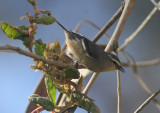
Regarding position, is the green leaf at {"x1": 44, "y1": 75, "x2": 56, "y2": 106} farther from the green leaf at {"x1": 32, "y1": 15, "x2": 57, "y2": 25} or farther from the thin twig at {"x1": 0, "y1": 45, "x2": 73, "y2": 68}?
the green leaf at {"x1": 32, "y1": 15, "x2": 57, "y2": 25}

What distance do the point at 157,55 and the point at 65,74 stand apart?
2741mm

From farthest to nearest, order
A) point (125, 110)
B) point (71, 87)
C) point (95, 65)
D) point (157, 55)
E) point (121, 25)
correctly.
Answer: point (157, 55) < point (125, 110) < point (95, 65) < point (121, 25) < point (71, 87)

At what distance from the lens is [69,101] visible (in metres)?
1.11

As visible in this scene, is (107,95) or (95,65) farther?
(107,95)

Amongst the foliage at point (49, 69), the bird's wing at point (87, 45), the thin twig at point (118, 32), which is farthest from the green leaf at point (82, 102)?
the bird's wing at point (87, 45)

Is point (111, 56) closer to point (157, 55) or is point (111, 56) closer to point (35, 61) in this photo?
point (35, 61)

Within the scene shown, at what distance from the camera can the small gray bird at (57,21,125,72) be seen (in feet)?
6.52

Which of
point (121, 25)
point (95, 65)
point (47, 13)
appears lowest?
point (47, 13)

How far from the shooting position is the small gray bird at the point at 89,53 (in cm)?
199

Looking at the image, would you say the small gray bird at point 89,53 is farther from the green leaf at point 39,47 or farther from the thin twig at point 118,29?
the green leaf at point 39,47

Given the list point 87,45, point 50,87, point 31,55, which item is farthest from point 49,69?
point 87,45

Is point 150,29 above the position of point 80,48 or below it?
above

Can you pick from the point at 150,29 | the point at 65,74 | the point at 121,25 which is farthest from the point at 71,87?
the point at 150,29

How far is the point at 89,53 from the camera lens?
206cm
